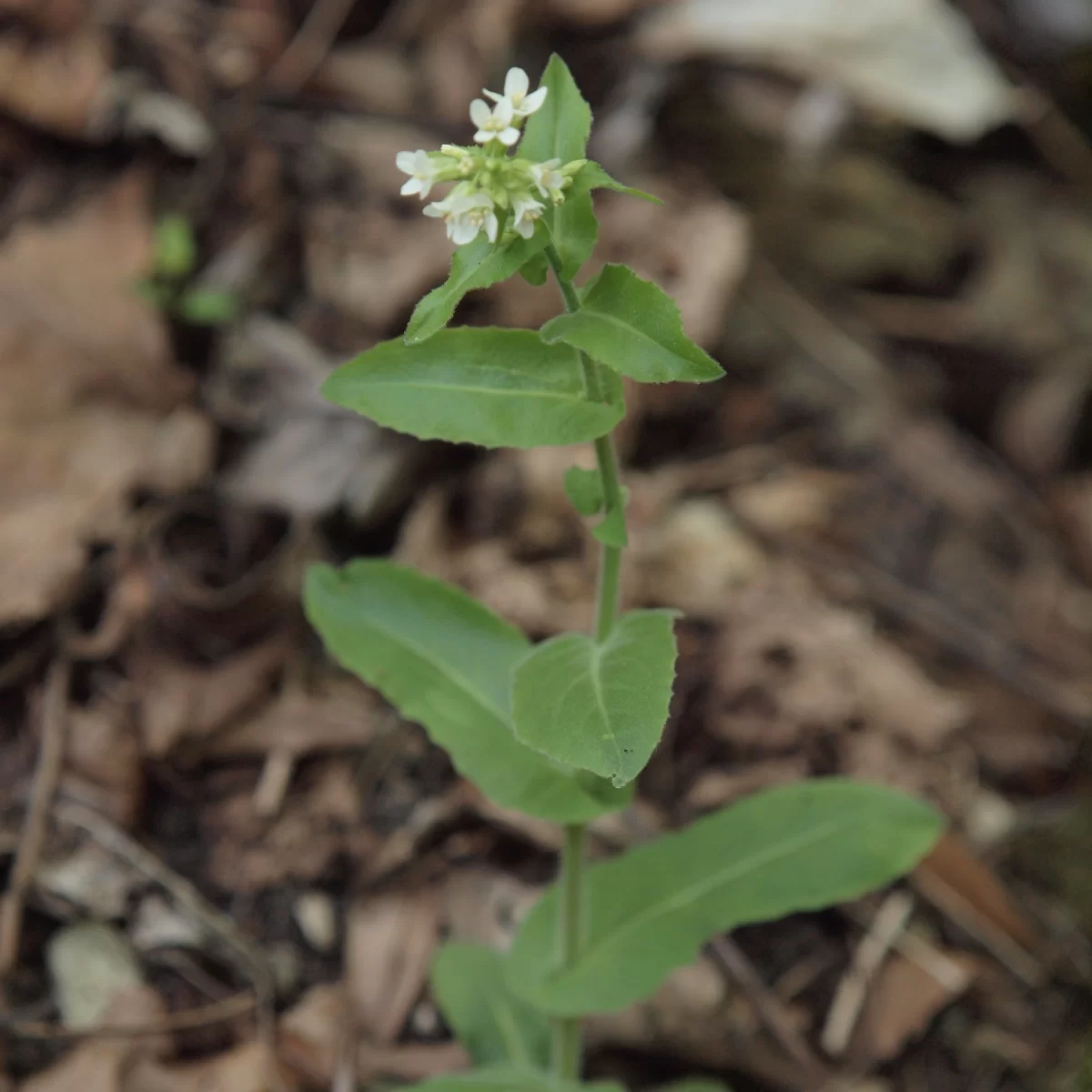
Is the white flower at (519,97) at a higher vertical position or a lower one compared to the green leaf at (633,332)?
higher

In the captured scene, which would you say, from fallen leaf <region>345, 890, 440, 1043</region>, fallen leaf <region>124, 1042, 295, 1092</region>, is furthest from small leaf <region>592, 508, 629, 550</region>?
fallen leaf <region>124, 1042, 295, 1092</region>

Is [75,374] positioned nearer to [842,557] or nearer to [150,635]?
[150,635]

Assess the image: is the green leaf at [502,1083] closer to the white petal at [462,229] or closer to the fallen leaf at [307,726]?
the fallen leaf at [307,726]

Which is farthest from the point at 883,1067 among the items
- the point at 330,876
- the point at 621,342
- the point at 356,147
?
the point at 356,147

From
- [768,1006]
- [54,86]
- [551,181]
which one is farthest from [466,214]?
[54,86]

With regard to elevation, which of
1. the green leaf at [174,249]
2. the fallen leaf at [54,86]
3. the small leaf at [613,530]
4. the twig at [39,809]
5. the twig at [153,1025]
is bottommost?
the twig at [153,1025]

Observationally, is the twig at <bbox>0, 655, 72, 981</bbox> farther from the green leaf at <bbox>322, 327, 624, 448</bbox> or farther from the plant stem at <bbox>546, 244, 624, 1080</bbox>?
the green leaf at <bbox>322, 327, 624, 448</bbox>

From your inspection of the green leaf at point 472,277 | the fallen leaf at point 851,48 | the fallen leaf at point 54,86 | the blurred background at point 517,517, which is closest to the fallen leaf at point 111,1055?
the blurred background at point 517,517
